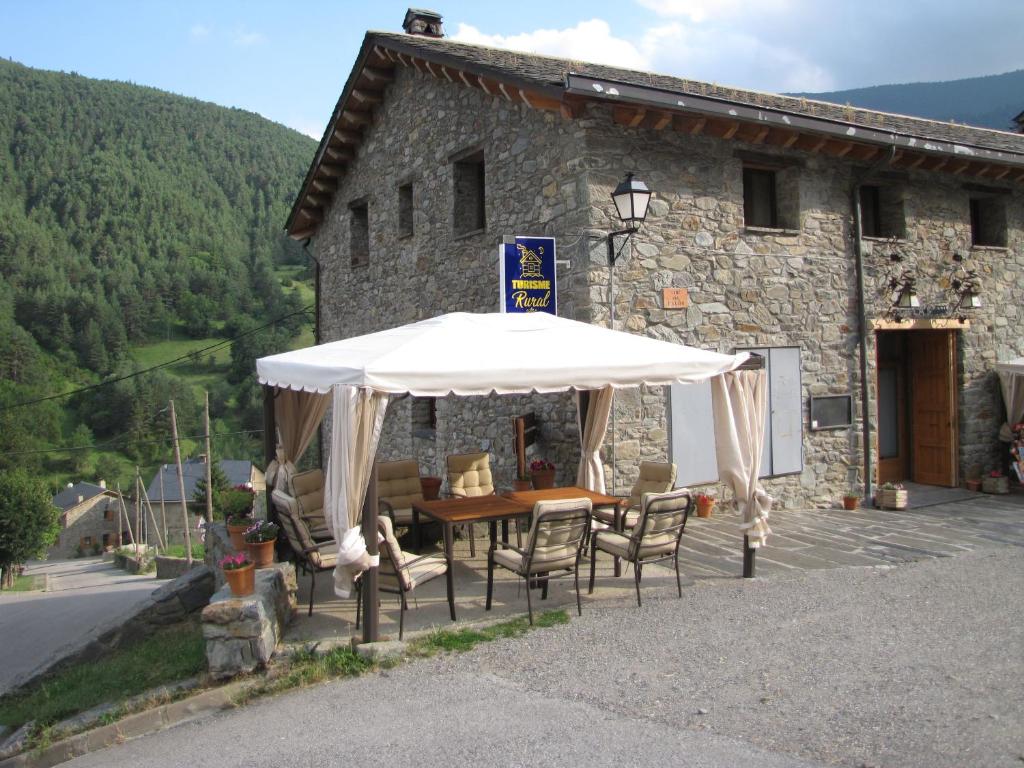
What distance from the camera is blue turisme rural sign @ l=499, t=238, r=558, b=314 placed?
7.57m

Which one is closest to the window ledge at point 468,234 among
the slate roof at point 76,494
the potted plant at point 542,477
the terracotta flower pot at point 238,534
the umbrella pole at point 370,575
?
the potted plant at point 542,477

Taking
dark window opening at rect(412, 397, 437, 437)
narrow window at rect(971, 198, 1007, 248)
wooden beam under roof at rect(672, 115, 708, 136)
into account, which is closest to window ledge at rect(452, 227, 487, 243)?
dark window opening at rect(412, 397, 437, 437)

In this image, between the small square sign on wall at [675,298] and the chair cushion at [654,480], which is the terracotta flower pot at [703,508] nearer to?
the chair cushion at [654,480]

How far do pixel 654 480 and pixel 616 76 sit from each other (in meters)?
5.42

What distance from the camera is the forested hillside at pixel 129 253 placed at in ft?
202

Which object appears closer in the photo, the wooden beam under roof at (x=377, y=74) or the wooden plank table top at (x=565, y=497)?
the wooden plank table top at (x=565, y=497)

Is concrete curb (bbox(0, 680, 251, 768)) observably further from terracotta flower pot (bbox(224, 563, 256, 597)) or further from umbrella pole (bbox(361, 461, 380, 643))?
umbrella pole (bbox(361, 461, 380, 643))

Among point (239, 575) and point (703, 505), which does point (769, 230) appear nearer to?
point (703, 505)

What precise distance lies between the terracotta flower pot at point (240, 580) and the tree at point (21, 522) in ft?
106

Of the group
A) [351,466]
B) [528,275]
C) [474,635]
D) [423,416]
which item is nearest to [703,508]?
[528,275]

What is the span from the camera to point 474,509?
6.02m

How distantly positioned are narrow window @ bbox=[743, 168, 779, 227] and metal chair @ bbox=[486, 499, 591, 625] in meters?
5.22

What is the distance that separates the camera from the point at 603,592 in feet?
18.7

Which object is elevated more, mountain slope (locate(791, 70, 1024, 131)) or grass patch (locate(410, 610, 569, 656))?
mountain slope (locate(791, 70, 1024, 131))
